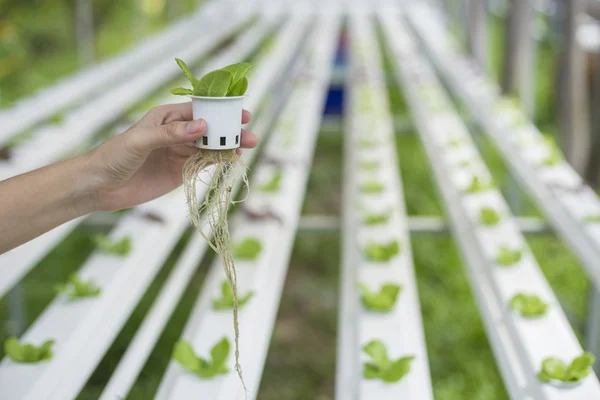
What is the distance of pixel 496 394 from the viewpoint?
2389 millimetres

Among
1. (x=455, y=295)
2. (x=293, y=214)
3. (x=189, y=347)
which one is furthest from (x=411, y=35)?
(x=189, y=347)

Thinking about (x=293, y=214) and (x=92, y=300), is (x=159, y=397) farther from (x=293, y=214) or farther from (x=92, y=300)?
(x=293, y=214)

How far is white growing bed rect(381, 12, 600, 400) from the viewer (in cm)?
133

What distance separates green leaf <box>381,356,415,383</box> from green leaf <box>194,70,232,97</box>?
Answer: 1.74ft

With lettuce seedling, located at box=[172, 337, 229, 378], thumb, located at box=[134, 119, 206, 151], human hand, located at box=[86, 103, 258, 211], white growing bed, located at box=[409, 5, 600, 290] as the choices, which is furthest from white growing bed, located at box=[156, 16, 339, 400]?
white growing bed, located at box=[409, 5, 600, 290]

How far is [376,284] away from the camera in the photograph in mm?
1632

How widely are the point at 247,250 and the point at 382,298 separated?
42 centimetres

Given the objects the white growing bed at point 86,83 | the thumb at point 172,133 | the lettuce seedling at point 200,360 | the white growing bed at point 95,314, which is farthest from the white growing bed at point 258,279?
the white growing bed at point 86,83

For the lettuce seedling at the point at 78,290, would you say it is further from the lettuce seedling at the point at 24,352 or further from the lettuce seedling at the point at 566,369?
the lettuce seedling at the point at 566,369

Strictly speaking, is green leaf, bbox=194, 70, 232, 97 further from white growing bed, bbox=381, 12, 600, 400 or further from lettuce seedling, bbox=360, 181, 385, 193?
lettuce seedling, bbox=360, 181, 385, 193

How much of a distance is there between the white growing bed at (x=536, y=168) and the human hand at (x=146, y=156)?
3.32ft

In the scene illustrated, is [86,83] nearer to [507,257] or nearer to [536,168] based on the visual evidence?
[536,168]

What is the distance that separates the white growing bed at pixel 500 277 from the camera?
4.35ft

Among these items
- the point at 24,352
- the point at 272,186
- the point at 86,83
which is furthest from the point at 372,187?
the point at 86,83
